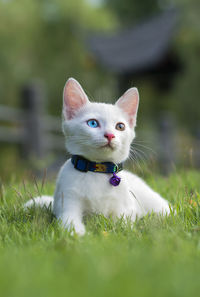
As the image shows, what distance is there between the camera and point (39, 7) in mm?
26297

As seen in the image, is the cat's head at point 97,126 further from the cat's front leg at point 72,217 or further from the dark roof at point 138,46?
the dark roof at point 138,46

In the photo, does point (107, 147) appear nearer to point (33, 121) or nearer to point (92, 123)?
point (92, 123)

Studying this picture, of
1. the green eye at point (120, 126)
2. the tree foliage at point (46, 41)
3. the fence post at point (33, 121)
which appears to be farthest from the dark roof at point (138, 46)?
the green eye at point (120, 126)

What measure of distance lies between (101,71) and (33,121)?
15.0 meters

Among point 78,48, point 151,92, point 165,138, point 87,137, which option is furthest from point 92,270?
point 78,48

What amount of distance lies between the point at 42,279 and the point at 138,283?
1.21 ft

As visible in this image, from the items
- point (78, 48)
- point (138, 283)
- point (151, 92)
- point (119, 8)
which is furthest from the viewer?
point (119, 8)

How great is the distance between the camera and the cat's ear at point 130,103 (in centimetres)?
297

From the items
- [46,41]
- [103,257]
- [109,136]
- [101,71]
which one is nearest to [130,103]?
[109,136]

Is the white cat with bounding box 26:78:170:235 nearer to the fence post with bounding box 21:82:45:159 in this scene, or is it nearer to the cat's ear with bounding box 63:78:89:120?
the cat's ear with bounding box 63:78:89:120

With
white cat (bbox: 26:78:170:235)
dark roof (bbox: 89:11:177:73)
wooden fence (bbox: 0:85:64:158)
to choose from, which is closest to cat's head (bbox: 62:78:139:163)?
white cat (bbox: 26:78:170:235)

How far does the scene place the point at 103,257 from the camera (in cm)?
174

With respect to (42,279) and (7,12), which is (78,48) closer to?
(7,12)

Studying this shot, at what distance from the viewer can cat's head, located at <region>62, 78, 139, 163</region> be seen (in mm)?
2607
